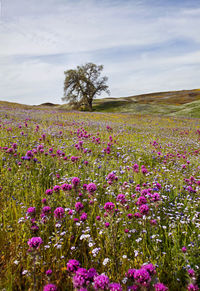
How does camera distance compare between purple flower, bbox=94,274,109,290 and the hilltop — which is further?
the hilltop

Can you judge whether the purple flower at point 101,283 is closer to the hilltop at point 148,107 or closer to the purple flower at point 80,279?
the purple flower at point 80,279

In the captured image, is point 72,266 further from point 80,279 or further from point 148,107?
point 148,107

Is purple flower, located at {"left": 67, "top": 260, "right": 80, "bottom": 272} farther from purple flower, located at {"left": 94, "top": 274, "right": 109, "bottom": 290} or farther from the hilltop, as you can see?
the hilltop

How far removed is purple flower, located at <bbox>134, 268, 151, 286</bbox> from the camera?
166 cm

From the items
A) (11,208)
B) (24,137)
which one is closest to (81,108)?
(24,137)

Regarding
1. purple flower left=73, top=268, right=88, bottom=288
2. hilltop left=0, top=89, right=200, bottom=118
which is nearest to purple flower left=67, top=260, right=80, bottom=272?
purple flower left=73, top=268, right=88, bottom=288

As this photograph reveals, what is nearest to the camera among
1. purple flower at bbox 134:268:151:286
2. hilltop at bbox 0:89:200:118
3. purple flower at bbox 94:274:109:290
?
purple flower at bbox 94:274:109:290

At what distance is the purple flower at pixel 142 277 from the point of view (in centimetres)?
166

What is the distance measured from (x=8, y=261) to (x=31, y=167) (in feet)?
10.3

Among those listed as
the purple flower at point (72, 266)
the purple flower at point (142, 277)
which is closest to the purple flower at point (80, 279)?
the purple flower at point (72, 266)

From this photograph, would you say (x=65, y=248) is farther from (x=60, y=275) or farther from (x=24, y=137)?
(x=24, y=137)

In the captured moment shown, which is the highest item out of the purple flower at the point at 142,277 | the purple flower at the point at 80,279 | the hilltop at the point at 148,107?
the hilltop at the point at 148,107

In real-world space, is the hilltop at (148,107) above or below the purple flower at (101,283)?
above

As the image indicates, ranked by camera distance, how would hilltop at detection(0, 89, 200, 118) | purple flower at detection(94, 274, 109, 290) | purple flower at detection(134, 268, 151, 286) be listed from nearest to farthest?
1. purple flower at detection(94, 274, 109, 290)
2. purple flower at detection(134, 268, 151, 286)
3. hilltop at detection(0, 89, 200, 118)
